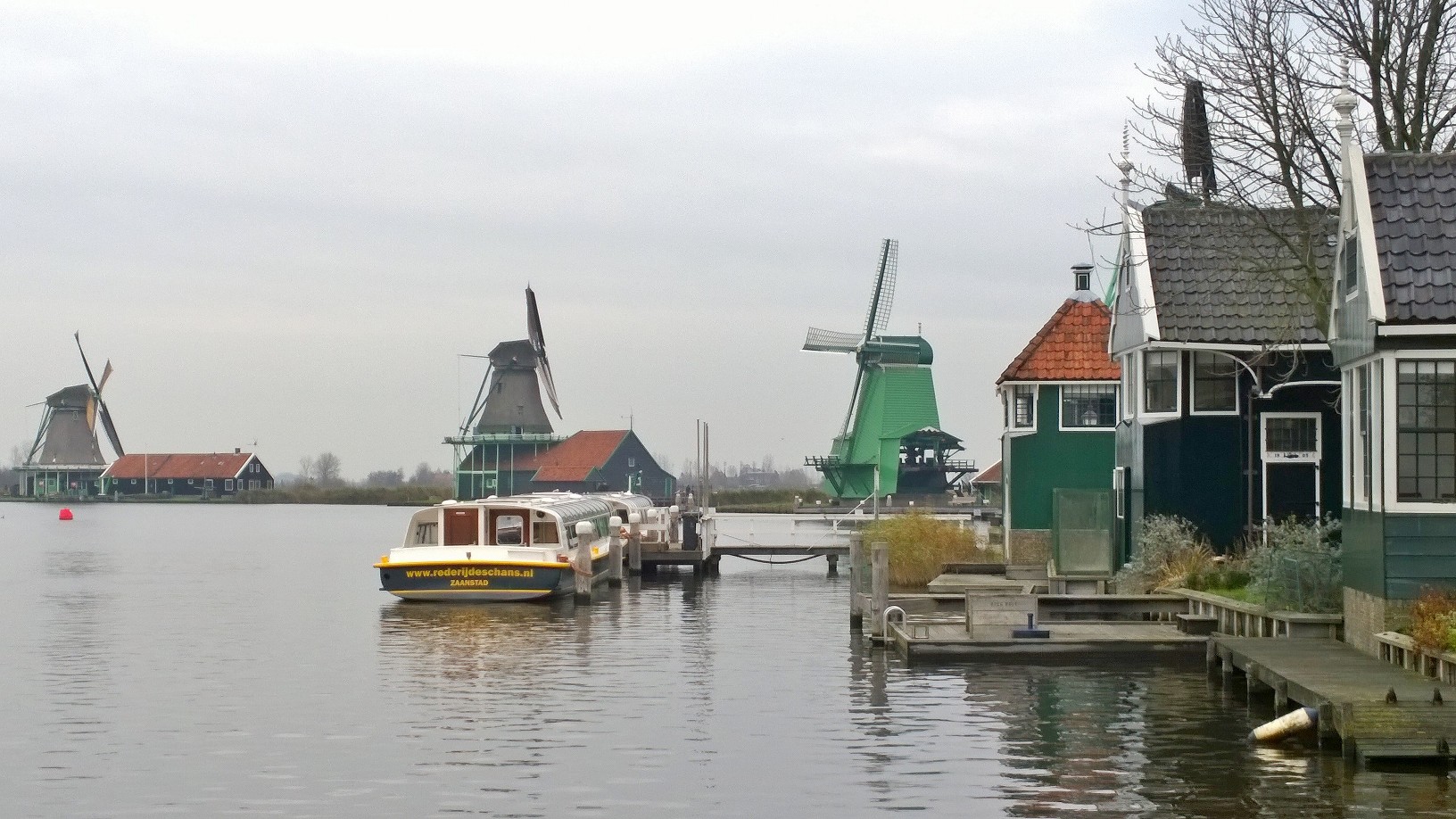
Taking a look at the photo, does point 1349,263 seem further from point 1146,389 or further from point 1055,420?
point 1055,420

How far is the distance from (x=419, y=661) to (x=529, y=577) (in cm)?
1273

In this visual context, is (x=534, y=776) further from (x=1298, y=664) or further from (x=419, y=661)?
(x=419, y=661)

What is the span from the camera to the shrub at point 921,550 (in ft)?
152

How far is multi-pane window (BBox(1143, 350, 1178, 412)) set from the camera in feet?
108

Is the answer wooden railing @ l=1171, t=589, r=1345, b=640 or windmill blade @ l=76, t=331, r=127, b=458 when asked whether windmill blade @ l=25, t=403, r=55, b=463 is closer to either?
windmill blade @ l=76, t=331, r=127, b=458

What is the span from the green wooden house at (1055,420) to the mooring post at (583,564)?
1083 cm

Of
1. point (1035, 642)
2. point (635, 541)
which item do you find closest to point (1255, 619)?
point (1035, 642)

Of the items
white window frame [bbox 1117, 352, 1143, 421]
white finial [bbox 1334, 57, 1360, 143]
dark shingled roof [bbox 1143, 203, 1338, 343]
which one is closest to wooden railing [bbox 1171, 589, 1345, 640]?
white window frame [bbox 1117, 352, 1143, 421]

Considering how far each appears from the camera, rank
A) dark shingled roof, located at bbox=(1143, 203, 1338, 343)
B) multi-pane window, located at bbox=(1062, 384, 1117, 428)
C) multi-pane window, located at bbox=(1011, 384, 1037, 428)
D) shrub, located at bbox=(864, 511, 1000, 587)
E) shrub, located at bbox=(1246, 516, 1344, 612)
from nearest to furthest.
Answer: shrub, located at bbox=(1246, 516, 1344, 612), dark shingled roof, located at bbox=(1143, 203, 1338, 343), multi-pane window, located at bbox=(1062, 384, 1117, 428), multi-pane window, located at bbox=(1011, 384, 1037, 428), shrub, located at bbox=(864, 511, 1000, 587)

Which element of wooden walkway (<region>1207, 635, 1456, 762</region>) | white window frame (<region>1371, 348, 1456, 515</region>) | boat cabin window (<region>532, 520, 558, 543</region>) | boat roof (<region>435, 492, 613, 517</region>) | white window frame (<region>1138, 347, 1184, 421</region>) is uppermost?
white window frame (<region>1138, 347, 1184, 421</region>)

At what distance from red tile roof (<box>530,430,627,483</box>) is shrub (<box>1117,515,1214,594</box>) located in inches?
3675

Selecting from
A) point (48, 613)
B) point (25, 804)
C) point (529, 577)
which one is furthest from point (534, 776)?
point (48, 613)

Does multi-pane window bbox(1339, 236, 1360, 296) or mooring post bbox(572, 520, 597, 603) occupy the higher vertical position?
multi-pane window bbox(1339, 236, 1360, 296)

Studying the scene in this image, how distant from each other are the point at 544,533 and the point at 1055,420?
13475 millimetres
